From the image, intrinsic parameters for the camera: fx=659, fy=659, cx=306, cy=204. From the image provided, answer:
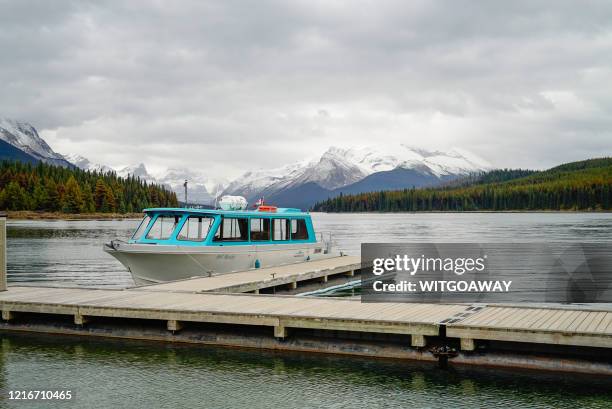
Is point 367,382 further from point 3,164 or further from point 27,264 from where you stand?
point 3,164

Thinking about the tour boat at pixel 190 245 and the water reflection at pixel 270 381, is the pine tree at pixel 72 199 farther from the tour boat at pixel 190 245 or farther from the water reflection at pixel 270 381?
the water reflection at pixel 270 381

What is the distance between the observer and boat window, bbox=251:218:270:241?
28.9 metres

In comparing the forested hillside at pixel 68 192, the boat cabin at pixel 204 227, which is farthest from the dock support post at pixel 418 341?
the forested hillside at pixel 68 192

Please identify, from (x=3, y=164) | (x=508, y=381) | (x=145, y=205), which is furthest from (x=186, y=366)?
(x=3, y=164)

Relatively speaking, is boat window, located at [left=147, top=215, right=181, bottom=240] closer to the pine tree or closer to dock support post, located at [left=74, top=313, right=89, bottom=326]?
dock support post, located at [left=74, top=313, right=89, bottom=326]

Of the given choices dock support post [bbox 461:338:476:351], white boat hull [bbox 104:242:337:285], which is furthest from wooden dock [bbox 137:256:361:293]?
dock support post [bbox 461:338:476:351]

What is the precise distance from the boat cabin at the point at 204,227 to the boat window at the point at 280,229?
0.78 feet

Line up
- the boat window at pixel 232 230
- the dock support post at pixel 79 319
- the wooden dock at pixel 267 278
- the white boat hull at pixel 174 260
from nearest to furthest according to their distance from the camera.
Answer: the dock support post at pixel 79 319, the wooden dock at pixel 267 278, the white boat hull at pixel 174 260, the boat window at pixel 232 230

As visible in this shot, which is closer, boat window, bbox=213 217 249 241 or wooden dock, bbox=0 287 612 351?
wooden dock, bbox=0 287 612 351

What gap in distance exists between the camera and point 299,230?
3247 centimetres

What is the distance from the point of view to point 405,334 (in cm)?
1462

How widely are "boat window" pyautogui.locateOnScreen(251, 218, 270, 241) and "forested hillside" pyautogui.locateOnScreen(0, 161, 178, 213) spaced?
122488 millimetres

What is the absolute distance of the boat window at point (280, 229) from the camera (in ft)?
99.2

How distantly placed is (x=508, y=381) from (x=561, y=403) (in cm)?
133
